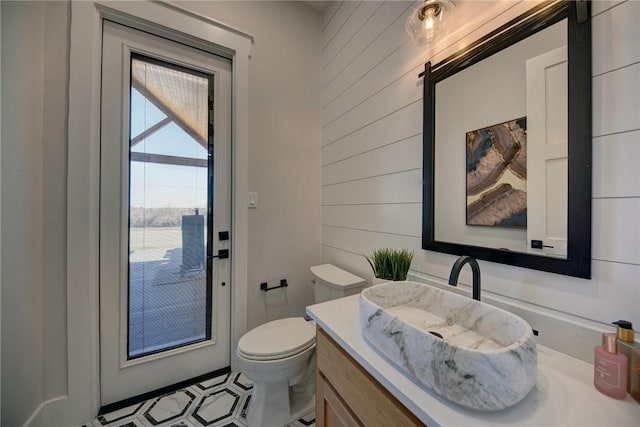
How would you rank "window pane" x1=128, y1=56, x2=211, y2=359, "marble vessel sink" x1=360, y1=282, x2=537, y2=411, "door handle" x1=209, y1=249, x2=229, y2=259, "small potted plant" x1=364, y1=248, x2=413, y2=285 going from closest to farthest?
1. "marble vessel sink" x1=360, y1=282, x2=537, y2=411
2. "small potted plant" x1=364, y1=248, x2=413, y2=285
3. "window pane" x1=128, y1=56, x2=211, y2=359
4. "door handle" x1=209, y1=249, x2=229, y2=259

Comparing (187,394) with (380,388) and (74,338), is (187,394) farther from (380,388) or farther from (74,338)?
(380,388)

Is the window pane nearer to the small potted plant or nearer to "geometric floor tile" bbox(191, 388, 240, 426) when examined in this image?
"geometric floor tile" bbox(191, 388, 240, 426)

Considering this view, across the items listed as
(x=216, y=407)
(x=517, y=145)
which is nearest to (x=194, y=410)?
(x=216, y=407)

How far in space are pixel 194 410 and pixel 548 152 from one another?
2.04 m

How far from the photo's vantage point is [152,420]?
1309 mm

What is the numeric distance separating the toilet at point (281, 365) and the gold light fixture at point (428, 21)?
1.25 meters

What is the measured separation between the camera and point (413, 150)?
46.3 inches

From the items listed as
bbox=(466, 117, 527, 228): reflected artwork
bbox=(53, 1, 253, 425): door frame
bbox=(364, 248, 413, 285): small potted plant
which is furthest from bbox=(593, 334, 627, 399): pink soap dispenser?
bbox=(53, 1, 253, 425): door frame

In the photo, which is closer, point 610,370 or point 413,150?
point 610,370

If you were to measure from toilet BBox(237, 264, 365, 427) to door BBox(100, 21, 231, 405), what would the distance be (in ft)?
1.73

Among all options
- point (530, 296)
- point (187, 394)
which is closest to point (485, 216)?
point (530, 296)

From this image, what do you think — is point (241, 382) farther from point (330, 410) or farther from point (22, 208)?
point (22, 208)

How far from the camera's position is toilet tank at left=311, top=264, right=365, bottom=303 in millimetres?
1415

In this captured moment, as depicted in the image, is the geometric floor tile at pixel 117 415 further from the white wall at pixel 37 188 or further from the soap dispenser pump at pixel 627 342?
the soap dispenser pump at pixel 627 342
